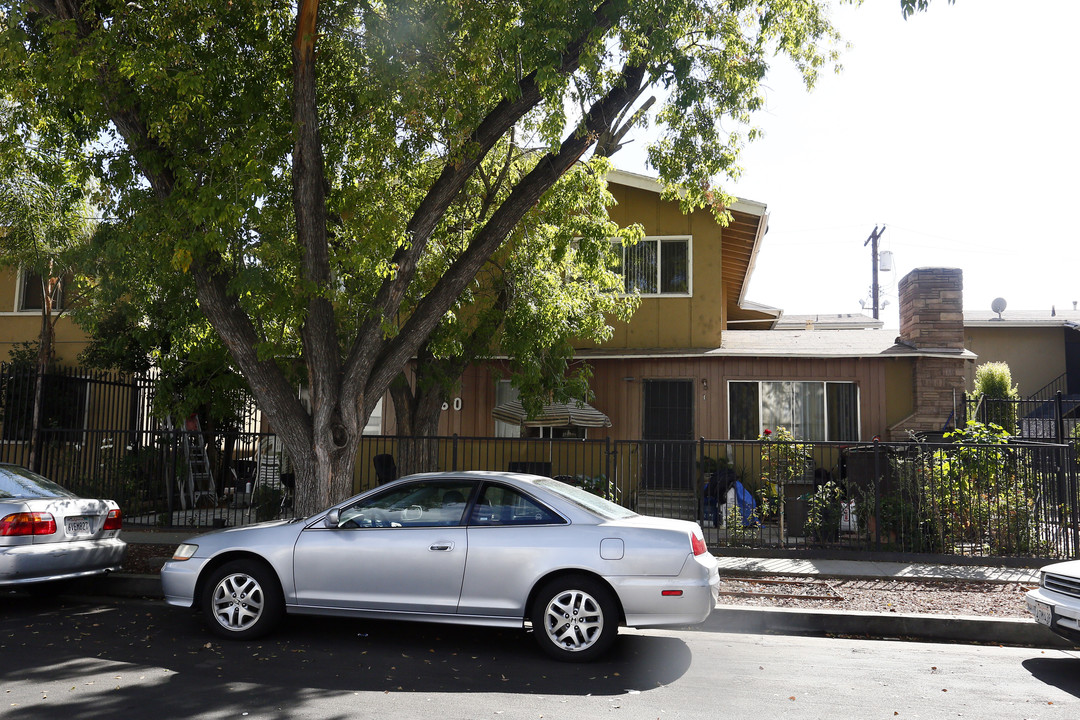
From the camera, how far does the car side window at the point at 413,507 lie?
6.52 metres

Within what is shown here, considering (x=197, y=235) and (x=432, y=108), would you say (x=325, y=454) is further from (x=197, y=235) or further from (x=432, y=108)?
(x=432, y=108)

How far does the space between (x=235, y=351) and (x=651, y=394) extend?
8.80 meters

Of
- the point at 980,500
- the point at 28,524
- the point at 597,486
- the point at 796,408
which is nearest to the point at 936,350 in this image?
the point at 796,408

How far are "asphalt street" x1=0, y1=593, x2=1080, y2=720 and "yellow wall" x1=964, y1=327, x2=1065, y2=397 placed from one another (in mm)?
20651

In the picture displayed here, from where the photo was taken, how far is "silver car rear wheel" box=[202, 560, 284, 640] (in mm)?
6543

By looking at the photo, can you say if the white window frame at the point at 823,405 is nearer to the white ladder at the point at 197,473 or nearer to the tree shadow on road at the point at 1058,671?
the tree shadow on road at the point at 1058,671

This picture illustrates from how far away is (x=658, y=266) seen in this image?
16.2 metres

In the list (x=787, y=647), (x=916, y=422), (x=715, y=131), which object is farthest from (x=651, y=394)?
(x=787, y=647)

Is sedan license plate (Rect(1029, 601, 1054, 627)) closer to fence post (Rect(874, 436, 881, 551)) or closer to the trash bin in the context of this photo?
fence post (Rect(874, 436, 881, 551))

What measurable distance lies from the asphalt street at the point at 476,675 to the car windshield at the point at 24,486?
44.4 inches

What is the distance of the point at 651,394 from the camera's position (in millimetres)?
15875

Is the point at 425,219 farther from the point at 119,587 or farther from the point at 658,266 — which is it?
the point at 658,266

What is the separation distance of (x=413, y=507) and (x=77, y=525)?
372 centimetres

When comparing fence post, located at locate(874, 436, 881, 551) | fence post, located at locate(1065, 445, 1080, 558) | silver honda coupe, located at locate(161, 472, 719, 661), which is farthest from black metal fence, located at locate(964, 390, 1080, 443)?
silver honda coupe, located at locate(161, 472, 719, 661)
